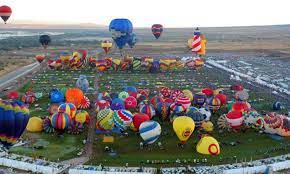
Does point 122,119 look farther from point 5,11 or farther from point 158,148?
point 5,11

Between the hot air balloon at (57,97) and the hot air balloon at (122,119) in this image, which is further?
the hot air balloon at (57,97)

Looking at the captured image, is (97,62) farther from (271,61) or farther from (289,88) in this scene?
(271,61)

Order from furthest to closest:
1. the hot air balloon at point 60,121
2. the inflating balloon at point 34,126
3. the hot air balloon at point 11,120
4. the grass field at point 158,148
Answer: the inflating balloon at point 34,126, the hot air balloon at point 60,121, the grass field at point 158,148, the hot air balloon at point 11,120

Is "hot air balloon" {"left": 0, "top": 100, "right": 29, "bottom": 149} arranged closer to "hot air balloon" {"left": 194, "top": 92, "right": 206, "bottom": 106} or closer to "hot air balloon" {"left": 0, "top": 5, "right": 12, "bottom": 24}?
"hot air balloon" {"left": 194, "top": 92, "right": 206, "bottom": 106}

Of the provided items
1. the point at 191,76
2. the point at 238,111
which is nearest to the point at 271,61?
the point at 191,76

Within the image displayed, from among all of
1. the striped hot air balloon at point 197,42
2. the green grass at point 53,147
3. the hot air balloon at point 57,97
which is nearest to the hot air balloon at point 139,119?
the green grass at point 53,147

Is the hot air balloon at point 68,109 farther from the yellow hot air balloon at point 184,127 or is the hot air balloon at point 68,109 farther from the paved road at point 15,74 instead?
the paved road at point 15,74

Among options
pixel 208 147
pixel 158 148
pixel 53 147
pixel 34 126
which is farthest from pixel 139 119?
pixel 34 126
